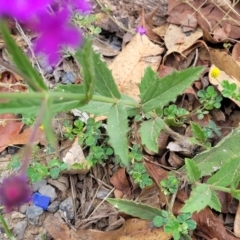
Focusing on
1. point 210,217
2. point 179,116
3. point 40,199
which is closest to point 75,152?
point 40,199

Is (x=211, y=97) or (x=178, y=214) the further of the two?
(x=211, y=97)

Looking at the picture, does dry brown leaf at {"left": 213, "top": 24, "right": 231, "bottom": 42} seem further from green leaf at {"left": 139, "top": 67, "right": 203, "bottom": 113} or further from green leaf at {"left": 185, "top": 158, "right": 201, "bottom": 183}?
green leaf at {"left": 185, "top": 158, "right": 201, "bottom": 183}

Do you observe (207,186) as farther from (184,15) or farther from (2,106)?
(184,15)

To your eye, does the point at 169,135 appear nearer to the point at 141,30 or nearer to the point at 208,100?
the point at 208,100

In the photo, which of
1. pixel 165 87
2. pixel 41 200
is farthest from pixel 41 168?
pixel 165 87

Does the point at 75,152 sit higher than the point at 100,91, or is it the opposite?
the point at 100,91
